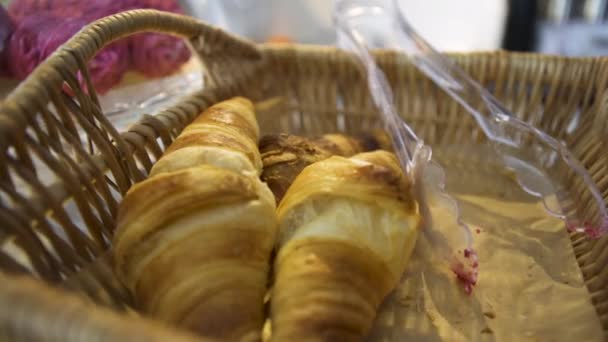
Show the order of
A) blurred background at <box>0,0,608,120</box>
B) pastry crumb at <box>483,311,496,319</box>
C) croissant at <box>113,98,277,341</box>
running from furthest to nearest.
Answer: blurred background at <box>0,0,608,120</box> < pastry crumb at <box>483,311,496,319</box> < croissant at <box>113,98,277,341</box>

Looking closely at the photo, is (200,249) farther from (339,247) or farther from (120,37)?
(120,37)

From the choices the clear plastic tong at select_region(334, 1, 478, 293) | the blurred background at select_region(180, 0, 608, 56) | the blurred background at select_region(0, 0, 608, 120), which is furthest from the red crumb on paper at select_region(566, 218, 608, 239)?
the blurred background at select_region(180, 0, 608, 56)

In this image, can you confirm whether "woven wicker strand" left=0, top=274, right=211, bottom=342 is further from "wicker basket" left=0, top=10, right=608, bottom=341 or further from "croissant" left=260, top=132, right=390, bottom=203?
"croissant" left=260, top=132, right=390, bottom=203

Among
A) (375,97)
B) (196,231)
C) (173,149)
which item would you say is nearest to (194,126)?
(173,149)

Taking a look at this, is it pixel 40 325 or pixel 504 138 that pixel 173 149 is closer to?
pixel 40 325

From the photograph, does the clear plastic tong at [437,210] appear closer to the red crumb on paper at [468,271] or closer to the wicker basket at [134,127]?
the red crumb on paper at [468,271]

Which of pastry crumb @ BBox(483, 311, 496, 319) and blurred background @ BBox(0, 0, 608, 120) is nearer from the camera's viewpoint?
pastry crumb @ BBox(483, 311, 496, 319)
